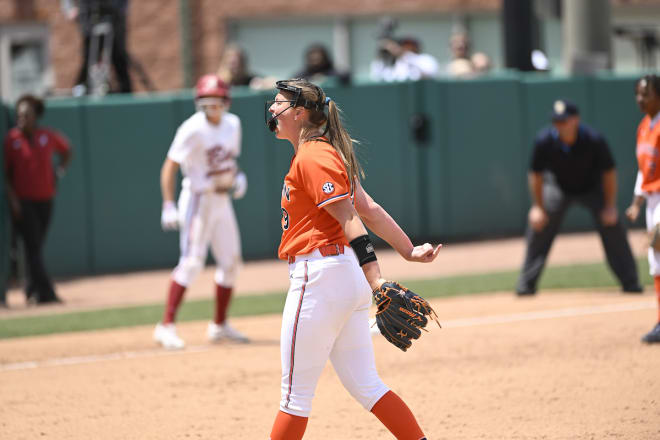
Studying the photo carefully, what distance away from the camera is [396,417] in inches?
178

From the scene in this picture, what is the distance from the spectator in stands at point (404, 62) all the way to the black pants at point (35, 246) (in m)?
5.87

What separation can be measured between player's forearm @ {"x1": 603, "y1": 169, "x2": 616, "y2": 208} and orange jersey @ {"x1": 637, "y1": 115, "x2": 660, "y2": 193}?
231cm

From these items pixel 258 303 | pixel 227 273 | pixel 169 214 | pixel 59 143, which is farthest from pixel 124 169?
pixel 227 273

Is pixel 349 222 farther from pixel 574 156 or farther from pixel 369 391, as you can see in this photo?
pixel 574 156

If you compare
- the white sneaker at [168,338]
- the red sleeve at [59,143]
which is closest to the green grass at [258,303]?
the white sneaker at [168,338]

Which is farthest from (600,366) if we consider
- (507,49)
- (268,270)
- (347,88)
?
(507,49)

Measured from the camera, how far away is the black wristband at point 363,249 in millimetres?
4215

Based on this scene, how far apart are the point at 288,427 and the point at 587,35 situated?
12893mm

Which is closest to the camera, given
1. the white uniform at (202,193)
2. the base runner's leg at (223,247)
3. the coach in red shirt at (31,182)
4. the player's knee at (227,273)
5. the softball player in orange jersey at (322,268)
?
the softball player in orange jersey at (322,268)

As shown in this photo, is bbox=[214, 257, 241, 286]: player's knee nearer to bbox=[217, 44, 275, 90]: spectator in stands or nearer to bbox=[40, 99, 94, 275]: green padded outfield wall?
bbox=[40, 99, 94, 275]: green padded outfield wall

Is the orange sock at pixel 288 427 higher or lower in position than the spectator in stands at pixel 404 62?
lower

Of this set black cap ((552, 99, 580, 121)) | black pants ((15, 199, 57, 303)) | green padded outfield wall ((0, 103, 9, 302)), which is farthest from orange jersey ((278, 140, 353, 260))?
green padded outfield wall ((0, 103, 9, 302))

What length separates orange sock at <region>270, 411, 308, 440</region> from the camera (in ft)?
14.6

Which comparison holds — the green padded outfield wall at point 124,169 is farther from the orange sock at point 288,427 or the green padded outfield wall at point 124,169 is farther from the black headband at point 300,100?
the orange sock at point 288,427
